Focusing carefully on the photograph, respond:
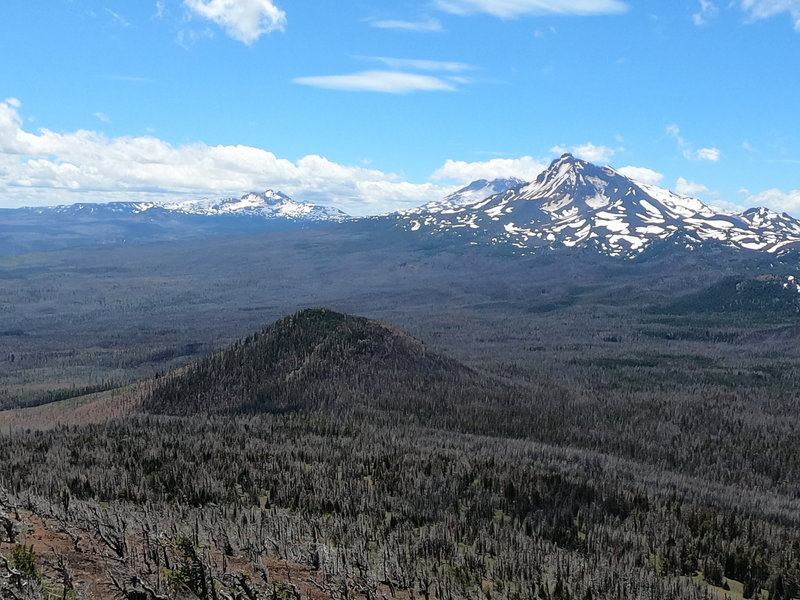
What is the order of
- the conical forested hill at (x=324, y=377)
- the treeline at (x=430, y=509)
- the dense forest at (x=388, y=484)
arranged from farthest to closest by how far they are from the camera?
the conical forested hill at (x=324, y=377) < the treeline at (x=430, y=509) < the dense forest at (x=388, y=484)

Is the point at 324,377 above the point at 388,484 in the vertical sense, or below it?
below

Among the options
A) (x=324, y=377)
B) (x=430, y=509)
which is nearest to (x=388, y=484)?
(x=430, y=509)

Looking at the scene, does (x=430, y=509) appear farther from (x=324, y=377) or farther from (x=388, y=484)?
(x=324, y=377)

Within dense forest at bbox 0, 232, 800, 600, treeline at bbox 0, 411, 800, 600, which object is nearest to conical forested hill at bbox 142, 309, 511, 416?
dense forest at bbox 0, 232, 800, 600

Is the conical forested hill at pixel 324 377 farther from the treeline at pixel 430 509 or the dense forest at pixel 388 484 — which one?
the treeline at pixel 430 509

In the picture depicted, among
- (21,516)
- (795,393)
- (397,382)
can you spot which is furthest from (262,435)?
(795,393)

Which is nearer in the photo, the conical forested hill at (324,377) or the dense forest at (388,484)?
the dense forest at (388,484)

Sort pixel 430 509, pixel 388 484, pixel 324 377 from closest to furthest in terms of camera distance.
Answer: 1. pixel 430 509
2. pixel 388 484
3. pixel 324 377

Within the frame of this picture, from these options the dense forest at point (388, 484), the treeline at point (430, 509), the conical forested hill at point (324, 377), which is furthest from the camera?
the conical forested hill at point (324, 377)

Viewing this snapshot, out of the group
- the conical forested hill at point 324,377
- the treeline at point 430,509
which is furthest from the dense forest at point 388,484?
the conical forested hill at point 324,377

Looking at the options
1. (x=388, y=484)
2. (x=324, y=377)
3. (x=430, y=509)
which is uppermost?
(x=430, y=509)
